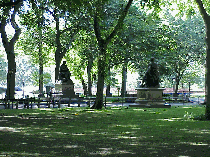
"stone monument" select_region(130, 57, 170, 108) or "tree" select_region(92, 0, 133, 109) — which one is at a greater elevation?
"tree" select_region(92, 0, 133, 109)

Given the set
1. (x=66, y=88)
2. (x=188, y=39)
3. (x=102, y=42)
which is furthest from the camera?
(x=188, y=39)

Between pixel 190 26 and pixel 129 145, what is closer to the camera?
pixel 129 145

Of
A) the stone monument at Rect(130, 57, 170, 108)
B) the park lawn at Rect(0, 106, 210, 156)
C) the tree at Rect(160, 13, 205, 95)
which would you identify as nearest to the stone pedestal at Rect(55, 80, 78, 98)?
the stone monument at Rect(130, 57, 170, 108)

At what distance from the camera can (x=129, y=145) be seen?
347 inches

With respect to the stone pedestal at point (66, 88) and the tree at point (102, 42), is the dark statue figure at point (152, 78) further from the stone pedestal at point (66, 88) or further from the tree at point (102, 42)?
the stone pedestal at point (66, 88)

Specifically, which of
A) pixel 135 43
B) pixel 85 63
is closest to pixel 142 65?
pixel 135 43

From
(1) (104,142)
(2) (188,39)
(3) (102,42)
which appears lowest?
(1) (104,142)

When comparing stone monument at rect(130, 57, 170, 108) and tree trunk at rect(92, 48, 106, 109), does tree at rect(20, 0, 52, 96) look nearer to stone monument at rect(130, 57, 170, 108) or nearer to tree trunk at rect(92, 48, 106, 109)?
tree trunk at rect(92, 48, 106, 109)

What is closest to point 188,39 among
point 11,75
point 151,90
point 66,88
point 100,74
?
point 66,88

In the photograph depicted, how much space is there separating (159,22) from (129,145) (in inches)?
1480

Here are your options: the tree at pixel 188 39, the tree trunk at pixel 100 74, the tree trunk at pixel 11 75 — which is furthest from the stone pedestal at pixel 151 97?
the tree at pixel 188 39

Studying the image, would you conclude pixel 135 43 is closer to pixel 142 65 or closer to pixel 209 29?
pixel 142 65

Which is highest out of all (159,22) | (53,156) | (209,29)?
(159,22)

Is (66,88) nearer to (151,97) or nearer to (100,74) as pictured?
(151,97)
